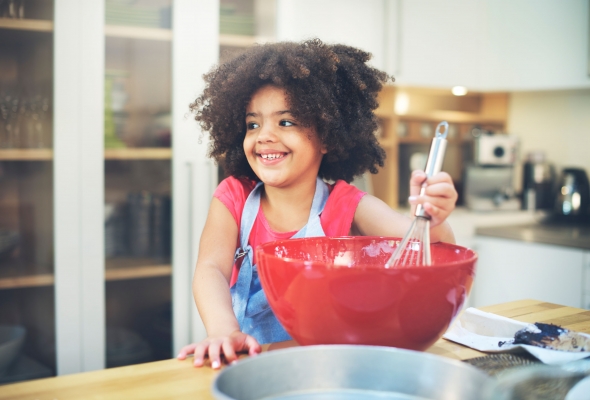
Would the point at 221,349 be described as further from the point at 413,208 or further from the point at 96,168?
the point at 96,168

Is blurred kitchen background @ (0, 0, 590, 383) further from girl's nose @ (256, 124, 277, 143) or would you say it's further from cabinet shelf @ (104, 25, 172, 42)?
girl's nose @ (256, 124, 277, 143)

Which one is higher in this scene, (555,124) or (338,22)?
(338,22)

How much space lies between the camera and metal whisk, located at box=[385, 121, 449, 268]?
573 mm

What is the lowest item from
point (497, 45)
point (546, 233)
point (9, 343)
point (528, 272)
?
point (9, 343)

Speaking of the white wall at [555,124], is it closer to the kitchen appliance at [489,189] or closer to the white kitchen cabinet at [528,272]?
the kitchen appliance at [489,189]

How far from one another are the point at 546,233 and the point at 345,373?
2060 mm

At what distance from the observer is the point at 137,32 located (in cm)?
194

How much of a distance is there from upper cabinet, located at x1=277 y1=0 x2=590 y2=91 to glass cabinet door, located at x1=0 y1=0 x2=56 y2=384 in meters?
1.22

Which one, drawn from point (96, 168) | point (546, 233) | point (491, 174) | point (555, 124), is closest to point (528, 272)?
point (546, 233)

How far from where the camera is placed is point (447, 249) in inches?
27.0

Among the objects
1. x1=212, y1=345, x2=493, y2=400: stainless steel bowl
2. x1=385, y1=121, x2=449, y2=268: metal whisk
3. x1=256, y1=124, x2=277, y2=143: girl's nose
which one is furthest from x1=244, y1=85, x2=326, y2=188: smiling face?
x1=212, y1=345, x2=493, y2=400: stainless steel bowl

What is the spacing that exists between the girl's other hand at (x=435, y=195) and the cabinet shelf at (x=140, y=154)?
1.45 meters

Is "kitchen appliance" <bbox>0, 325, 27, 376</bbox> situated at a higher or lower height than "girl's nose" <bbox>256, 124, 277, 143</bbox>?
lower

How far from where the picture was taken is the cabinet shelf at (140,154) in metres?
1.90
